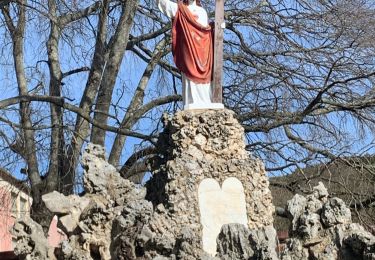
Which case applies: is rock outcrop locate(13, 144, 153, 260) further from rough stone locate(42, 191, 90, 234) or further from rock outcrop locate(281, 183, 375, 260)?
rock outcrop locate(281, 183, 375, 260)

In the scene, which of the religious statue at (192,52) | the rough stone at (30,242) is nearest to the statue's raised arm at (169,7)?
the religious statue at (192,52)

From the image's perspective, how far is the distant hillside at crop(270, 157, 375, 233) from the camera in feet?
51.4

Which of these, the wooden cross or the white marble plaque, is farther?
the wooden cross

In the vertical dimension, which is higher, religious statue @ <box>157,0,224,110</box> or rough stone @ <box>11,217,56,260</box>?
religious statue @ <box>157,0,224,110</box>

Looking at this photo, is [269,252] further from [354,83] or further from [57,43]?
[57,43]

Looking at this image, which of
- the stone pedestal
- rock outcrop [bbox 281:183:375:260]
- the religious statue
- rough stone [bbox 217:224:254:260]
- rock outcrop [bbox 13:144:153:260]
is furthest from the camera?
the religious statue

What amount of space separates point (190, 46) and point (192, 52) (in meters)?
0.08

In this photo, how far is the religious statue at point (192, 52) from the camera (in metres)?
11.1

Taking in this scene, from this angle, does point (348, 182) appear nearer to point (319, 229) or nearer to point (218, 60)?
point (218, 60)

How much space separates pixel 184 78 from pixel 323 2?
6.06 m

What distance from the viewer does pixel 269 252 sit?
773 centimetres

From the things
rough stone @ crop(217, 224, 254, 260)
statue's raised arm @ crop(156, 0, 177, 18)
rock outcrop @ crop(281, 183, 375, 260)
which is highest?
statue's raised arm @ crop(156, 0, 177, 18)

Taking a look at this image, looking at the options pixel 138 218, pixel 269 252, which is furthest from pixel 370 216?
pixel 269 252

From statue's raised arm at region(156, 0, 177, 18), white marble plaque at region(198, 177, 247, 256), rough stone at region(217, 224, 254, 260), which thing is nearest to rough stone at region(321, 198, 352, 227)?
rough stone at region(217, 224, 254, 260)
